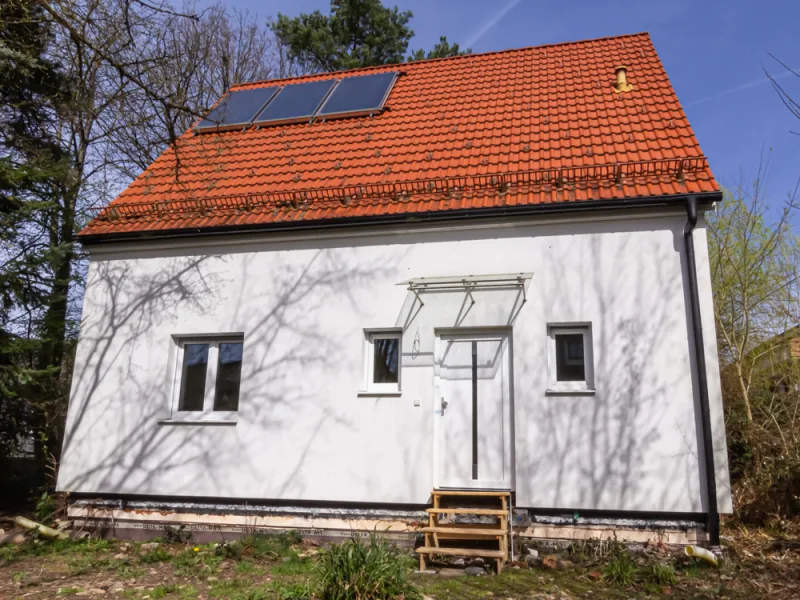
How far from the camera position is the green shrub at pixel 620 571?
5723 mm

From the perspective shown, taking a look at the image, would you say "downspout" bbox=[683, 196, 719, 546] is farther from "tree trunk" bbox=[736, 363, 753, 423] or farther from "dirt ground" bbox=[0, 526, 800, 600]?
"tree trunk" bbox=[736, 363, 753, 423]

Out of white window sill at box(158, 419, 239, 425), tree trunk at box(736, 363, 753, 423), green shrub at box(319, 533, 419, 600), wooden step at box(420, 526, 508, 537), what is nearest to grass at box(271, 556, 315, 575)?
green shrub at box(319, 533, 419, 600)

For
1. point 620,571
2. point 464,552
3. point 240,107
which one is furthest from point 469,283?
point 240,107

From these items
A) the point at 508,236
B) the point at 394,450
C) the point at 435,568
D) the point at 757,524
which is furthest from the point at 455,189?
the point at 757,524

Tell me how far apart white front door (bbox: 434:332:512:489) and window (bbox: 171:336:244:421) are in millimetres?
2815

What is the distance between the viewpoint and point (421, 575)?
238 inches

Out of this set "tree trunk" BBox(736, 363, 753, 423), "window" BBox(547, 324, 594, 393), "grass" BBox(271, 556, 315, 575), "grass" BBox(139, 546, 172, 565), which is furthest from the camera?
"tree trunk" BBox(736, 363, 753, 423)

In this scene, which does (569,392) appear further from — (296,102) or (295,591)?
(296,102)

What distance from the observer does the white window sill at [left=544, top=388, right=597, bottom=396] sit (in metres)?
6.93

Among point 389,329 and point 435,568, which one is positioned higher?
point 389,329

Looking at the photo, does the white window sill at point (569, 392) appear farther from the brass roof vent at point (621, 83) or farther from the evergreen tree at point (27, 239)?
the evergreen tree at point (27, 239)

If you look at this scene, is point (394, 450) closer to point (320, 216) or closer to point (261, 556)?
point (261, 556)

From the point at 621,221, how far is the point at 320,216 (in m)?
3.91

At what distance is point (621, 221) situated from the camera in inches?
289
